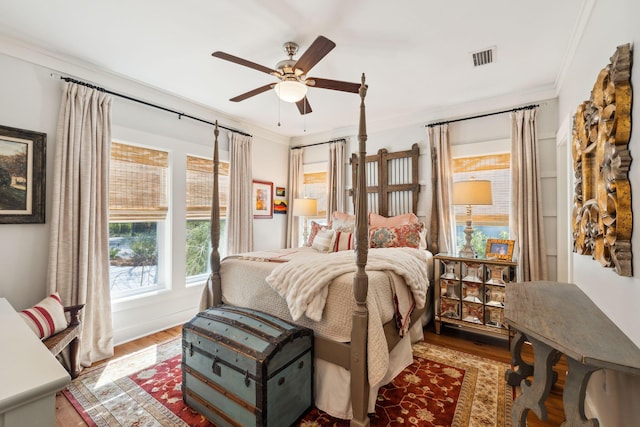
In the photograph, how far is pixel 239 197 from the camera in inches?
161

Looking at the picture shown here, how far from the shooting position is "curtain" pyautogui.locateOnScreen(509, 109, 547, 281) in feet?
9.90

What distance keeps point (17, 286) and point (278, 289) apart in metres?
2.18

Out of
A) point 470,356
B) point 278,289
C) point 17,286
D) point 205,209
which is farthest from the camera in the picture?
point 205,209

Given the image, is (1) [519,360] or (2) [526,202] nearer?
(1) [519,360]

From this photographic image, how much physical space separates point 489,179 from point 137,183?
404 centimetres

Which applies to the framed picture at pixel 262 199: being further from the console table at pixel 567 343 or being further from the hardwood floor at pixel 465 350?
the console table at pixel 567 343

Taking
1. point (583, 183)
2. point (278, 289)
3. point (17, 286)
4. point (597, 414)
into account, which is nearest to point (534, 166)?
point (583, 183)

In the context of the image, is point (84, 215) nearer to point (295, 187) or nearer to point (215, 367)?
point (215, 367)

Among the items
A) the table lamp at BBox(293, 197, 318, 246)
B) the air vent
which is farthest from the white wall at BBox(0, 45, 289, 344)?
the air vent

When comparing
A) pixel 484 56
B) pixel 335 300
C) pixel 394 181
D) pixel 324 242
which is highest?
pixel 484 56

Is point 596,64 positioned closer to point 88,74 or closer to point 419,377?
point 419,377

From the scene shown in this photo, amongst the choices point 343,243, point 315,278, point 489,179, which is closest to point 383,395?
point 315,278

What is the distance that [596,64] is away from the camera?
1696 millimetres

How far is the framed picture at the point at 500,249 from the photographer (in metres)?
Result: 2.98
